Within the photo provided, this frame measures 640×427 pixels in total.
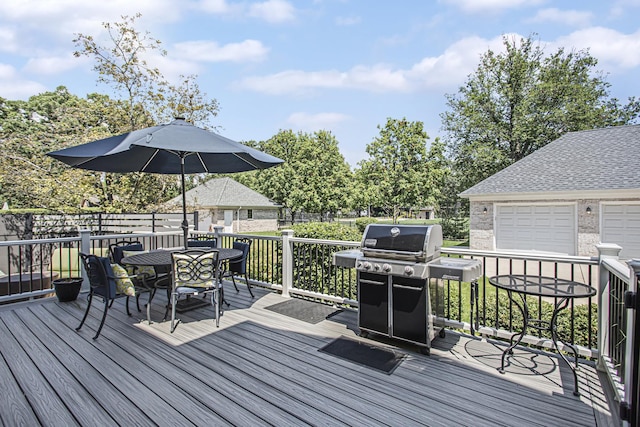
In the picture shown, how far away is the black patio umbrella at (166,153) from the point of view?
3295 millimetres

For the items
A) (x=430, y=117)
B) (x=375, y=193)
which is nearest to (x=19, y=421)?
(x=375, y=193)

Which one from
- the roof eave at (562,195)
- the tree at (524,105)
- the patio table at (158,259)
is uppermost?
the tree at (524,105)

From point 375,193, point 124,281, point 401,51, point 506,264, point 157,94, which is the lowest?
point 506,264

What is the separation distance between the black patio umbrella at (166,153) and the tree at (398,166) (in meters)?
16.9

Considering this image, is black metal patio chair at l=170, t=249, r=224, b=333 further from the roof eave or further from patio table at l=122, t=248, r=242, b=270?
the roof eave

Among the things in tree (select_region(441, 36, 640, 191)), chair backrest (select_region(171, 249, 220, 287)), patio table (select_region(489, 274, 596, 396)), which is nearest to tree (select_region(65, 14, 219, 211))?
chair backrest (select_region(171, 249, 220, 287))

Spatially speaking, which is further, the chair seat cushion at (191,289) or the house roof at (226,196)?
the house roof at (226,196)

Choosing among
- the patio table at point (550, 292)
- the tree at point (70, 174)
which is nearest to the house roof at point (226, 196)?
the tree at point (70, 174)

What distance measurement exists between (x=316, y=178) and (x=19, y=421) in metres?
22.8

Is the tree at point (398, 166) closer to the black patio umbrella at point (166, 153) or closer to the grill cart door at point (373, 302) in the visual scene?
the black patio umbrella at point (166, 153)

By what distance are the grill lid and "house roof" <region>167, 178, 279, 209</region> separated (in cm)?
2075

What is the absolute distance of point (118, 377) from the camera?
2600 mm

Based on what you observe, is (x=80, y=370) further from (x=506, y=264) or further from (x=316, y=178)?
(x=316, y=178)

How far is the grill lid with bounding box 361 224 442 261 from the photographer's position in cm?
297
